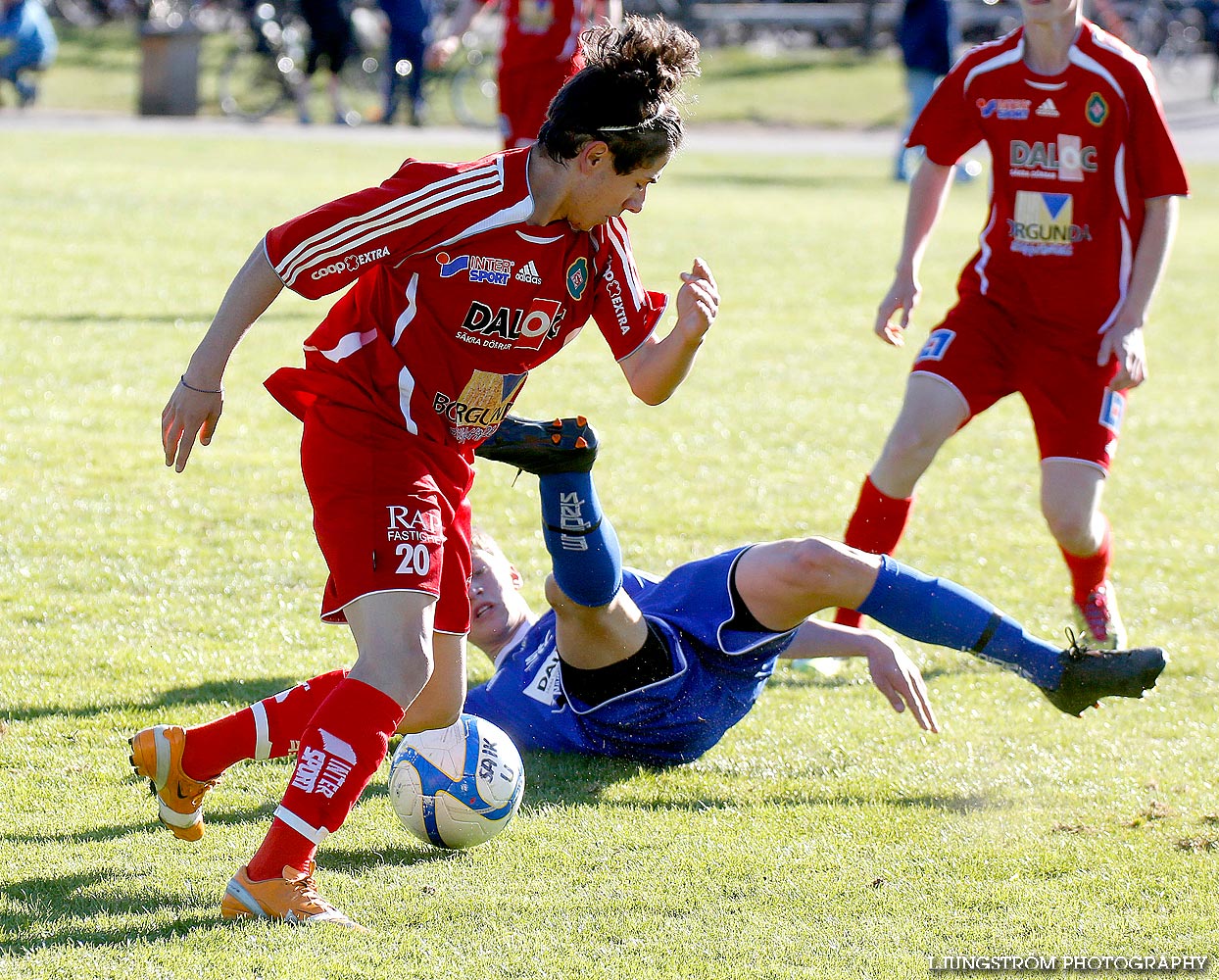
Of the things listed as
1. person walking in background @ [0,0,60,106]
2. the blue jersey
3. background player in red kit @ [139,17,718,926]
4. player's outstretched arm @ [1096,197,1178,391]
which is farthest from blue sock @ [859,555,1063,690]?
person walking in background @ [0,0,60,106]

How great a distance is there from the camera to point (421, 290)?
11.1 feet

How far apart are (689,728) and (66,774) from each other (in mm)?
1503

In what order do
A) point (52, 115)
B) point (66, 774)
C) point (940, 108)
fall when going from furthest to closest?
point (52, 115)
point (940, 108)
point (66, 774)

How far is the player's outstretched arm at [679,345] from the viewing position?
3.36m

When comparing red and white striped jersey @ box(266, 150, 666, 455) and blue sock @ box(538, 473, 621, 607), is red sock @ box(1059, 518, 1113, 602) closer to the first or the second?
blue sock @ box(538, 473, 621, 607)

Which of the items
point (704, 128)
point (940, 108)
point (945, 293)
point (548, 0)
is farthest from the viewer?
point (704, 128)

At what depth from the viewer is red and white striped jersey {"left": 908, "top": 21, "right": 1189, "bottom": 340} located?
4.71 metres

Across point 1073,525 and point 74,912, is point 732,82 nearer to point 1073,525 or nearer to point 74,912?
point 1073,525

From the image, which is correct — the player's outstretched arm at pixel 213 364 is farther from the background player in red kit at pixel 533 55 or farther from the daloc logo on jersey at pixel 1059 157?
the background player in red kit at pixel 533 55

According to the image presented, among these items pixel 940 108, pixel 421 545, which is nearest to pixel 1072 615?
pixel 940 108

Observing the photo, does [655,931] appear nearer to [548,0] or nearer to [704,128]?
[548,0]

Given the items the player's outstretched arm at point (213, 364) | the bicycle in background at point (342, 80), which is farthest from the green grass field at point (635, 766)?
the bicycle in background at point (342, 80)

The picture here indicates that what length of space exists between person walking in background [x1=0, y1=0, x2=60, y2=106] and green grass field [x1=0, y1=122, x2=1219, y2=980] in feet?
39.1

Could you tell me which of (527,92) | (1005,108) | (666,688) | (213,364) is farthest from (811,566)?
(527,92)
